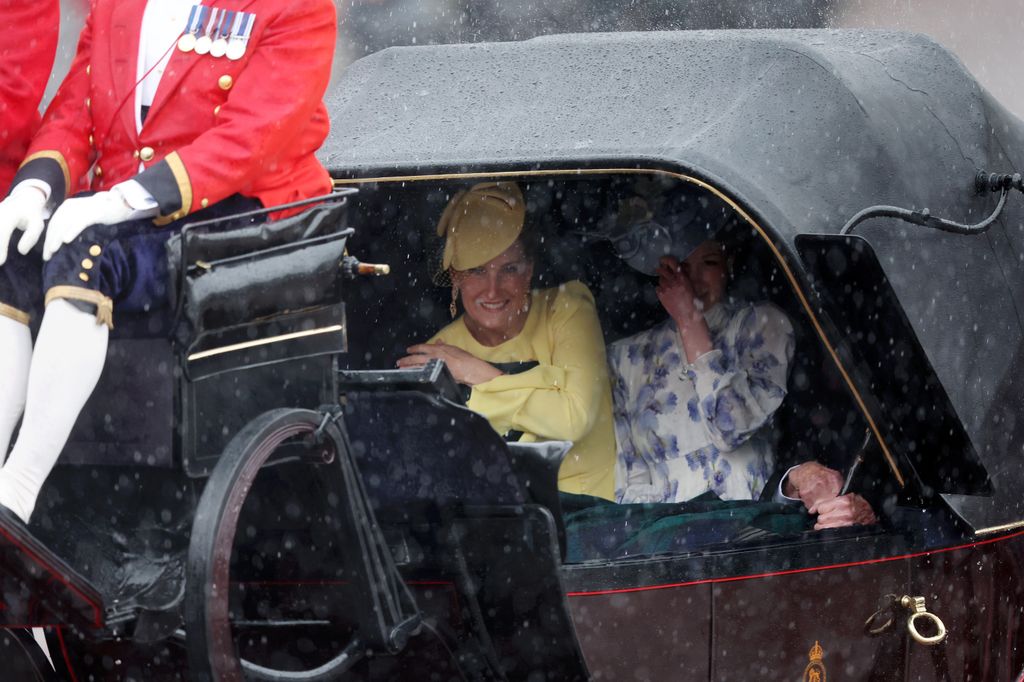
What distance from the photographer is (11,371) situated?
2.41 m

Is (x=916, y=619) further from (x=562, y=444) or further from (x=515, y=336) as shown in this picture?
(x=515, y=336)

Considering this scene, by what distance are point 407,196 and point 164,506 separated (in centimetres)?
185

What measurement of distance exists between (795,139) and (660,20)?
2821mm

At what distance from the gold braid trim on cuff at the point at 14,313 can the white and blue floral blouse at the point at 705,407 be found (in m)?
1.89

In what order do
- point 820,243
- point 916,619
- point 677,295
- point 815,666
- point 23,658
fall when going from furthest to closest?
point 677,295 < point 916,619 < point 815,666 < point 23,658 < point 820,243

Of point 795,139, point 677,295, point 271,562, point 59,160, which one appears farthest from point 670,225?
point 59,160

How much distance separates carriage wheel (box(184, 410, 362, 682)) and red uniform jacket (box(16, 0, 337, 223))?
450 mm

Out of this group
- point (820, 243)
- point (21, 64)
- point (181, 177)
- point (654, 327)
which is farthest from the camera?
point (654, 327)

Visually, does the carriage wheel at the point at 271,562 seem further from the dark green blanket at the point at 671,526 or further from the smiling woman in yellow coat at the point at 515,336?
the smiling woman in yellow coat at the point at 515,336

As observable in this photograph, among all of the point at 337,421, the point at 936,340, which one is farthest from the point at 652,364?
the point at 337,421

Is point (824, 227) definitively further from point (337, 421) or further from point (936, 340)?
point (337, 421)

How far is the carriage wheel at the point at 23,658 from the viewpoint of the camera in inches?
124

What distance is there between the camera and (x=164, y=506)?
255 centimetres

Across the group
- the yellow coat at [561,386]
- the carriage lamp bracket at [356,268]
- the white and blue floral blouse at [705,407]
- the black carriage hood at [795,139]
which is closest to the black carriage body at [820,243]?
the black carriage hood at [795,139]
